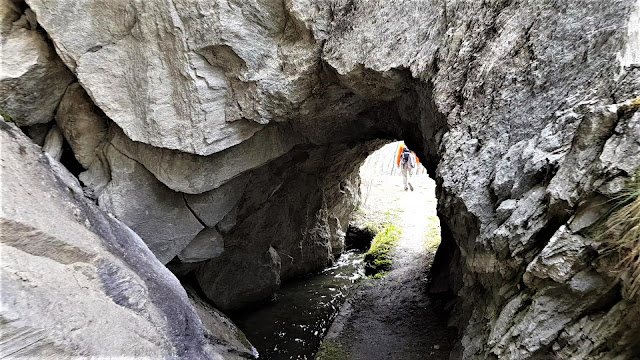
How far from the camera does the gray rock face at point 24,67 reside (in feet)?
19.2

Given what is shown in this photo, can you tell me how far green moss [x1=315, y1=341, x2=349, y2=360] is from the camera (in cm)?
815

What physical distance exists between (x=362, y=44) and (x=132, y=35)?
3505 millimetres

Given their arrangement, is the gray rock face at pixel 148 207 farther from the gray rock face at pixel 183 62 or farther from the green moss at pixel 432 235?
the green moss at pixel 432 235

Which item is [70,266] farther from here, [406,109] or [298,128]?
[406,109]

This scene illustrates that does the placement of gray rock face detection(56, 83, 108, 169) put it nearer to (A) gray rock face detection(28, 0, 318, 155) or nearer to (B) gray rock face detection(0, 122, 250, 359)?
(A) gray rock face detection(28, 0, 318, 155)

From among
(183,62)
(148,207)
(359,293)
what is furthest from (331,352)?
(183,62)

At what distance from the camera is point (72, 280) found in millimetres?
3943

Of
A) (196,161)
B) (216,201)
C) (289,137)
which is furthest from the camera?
(289,137)

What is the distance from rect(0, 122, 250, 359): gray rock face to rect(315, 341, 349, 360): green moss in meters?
3.42

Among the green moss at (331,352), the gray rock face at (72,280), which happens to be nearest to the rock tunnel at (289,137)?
the gray rock face at (72,280)

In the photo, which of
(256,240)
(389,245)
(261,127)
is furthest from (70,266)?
(389,245)

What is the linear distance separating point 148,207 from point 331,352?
483 cm

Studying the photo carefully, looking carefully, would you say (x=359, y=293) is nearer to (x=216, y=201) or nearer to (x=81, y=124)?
(x=216, y=201)

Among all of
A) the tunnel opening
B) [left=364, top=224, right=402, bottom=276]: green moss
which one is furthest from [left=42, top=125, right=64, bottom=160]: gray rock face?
[left=364, top=224, right=402, bottom=276]: green moss
